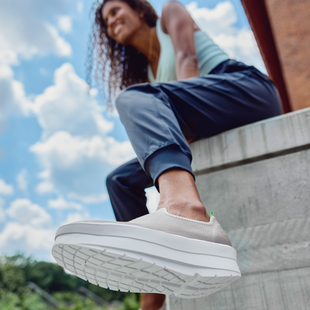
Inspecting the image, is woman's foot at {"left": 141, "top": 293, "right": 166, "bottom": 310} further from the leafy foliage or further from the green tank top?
the leafy foliage

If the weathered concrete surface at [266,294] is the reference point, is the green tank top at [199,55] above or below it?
above

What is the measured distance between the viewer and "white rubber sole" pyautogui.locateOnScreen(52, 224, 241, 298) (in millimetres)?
623

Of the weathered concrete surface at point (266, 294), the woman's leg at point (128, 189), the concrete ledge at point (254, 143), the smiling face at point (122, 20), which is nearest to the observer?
the weathered concrete surface at point (266, 294)

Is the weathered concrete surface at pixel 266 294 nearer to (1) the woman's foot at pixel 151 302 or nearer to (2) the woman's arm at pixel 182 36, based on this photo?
(1) the woman's foot at pixel 151 302

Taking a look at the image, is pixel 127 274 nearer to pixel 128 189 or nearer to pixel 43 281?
pixel 128 189

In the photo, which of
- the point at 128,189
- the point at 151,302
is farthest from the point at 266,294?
the point at 128,189

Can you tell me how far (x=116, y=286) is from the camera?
73cm

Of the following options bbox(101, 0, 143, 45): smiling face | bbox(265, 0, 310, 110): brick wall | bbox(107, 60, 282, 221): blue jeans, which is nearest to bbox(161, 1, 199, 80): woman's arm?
bbox(107, 60, 282, 221): blue jeans

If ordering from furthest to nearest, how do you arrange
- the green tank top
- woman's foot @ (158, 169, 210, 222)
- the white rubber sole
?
1. the green tank top
2. woman's foot @ (158, 169, 210, 222)
3. the white rubber sole

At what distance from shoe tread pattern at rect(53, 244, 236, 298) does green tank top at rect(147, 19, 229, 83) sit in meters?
0.97

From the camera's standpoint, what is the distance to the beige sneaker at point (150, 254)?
0.63 metres

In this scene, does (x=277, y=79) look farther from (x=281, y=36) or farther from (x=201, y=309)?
(x=201, y=309)

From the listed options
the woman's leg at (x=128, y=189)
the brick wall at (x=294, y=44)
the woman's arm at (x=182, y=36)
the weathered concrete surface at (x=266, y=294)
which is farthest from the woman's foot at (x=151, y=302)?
the brick wall at (x=294, y=44)

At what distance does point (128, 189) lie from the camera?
1.27m
